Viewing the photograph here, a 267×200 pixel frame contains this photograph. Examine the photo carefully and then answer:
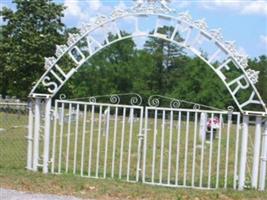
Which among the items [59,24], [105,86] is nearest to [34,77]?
[59,24]

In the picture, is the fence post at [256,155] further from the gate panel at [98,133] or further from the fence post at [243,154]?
the gate panel at [98,133]

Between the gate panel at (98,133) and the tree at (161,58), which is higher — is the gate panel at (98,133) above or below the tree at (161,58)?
below

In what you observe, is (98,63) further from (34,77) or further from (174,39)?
(174,39)

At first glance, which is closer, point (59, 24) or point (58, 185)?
point (58, 185)

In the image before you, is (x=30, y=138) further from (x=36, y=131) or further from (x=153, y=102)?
(x=153, y=102)

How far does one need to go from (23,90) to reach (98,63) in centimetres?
2483

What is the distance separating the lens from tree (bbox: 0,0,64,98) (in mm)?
45938

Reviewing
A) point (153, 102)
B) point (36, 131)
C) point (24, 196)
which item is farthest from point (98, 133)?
point (24, 196)

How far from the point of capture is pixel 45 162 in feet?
36.6

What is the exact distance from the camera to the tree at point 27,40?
45938 mm

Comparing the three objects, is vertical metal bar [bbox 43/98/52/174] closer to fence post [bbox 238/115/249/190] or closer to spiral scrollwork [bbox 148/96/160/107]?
spiral scrollwork [bbox 148/96/160/107]

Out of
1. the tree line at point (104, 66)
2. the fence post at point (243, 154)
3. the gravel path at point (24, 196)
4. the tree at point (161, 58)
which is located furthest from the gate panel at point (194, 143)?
the tree at point (161, 58)

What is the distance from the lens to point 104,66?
69.6 meters

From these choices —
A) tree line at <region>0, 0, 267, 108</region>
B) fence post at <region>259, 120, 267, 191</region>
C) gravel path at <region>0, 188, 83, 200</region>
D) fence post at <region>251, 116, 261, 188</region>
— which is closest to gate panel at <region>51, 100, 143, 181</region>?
gravel path at <region>0, 188, 83, 200</region>
